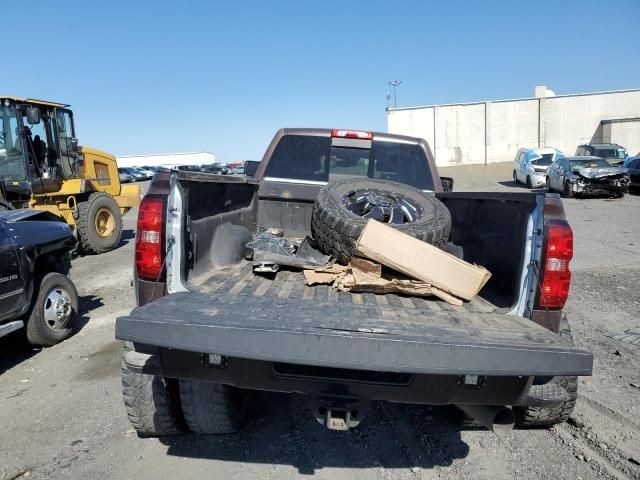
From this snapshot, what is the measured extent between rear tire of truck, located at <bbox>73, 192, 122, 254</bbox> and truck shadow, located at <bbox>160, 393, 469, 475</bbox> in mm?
8154

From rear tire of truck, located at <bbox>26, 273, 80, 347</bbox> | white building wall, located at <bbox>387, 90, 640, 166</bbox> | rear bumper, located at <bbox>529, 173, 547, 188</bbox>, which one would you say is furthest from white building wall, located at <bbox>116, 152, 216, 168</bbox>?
rear tire of truck, located at <bbox>26, 273, 80, 347</bbox>

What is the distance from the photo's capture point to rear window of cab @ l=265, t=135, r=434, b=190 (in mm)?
4852

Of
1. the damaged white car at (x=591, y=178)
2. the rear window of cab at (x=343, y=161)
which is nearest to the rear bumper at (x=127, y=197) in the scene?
the rear window of cab at (x=343, y=161)

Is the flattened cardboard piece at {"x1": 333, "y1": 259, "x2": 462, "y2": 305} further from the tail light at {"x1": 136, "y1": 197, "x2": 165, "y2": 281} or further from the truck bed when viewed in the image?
the tail light at {"x1": 136, "y1": 197, "x2": 165, "y2": 281}

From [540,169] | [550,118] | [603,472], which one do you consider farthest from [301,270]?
[550,118]

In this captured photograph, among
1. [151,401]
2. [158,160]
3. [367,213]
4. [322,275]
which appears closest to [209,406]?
[151,401]

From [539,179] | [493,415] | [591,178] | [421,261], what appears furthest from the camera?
[539,179]

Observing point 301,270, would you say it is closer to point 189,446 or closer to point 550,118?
point 189,446

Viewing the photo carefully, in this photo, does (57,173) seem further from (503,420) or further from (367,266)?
(503,420)

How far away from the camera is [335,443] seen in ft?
10.4

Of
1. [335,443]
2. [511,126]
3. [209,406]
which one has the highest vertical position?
[511,126]

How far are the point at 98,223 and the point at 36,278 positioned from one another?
6391 millimetres

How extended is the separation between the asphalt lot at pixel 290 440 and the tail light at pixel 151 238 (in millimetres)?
1244

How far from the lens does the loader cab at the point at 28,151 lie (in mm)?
9258
